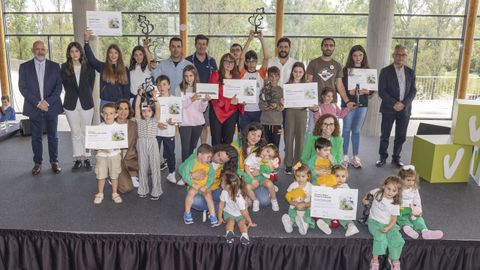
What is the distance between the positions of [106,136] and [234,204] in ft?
4.74

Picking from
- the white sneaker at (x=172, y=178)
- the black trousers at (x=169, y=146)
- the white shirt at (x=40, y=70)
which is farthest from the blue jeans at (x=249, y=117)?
the white shirt at (x=40, y=70)

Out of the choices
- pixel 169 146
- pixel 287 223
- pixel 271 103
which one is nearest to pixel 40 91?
pixel 169 146

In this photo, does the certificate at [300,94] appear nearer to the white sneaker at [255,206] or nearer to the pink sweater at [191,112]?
the pink sweater at [191,112]

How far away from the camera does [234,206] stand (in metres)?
3.56

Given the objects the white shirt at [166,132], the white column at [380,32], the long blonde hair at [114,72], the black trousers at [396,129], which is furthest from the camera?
the white column at [380,32]

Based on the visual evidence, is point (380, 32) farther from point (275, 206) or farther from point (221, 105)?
point (275, 206)

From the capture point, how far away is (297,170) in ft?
12.0

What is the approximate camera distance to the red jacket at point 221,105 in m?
4.79

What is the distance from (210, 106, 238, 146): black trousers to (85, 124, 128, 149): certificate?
117cm

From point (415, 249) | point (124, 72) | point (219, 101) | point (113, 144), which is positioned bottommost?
point (415, 249)

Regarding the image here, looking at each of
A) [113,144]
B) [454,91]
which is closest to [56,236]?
[113,144]

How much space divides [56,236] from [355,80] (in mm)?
3705

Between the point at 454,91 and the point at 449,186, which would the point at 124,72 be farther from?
the point at 454,91

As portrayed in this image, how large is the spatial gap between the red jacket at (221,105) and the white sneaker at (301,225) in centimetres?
166
